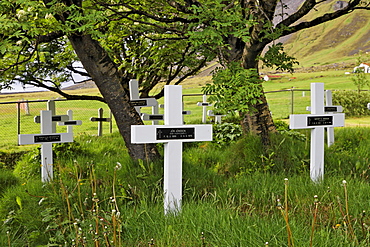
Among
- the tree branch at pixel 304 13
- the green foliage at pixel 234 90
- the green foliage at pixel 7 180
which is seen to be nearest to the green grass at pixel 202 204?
the green foliage at pixel 7 180

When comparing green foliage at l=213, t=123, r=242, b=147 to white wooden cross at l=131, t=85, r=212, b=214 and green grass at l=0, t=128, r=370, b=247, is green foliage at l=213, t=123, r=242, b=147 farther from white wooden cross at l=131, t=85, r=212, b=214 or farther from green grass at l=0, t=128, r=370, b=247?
white wooden cross at l=131, t=85, r=212, b=214

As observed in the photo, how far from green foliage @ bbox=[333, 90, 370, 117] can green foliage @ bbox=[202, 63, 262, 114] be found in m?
16.7

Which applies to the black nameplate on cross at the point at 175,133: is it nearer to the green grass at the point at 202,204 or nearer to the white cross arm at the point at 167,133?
the white cross arm at the point at 167,133

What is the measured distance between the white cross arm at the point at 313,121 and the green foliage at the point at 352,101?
15.8 m

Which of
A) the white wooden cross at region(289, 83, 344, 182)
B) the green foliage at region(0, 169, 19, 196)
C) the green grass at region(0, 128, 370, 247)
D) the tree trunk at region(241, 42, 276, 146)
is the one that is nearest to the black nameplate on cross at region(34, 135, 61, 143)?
the green grass at region(0, 128, 370, 247)

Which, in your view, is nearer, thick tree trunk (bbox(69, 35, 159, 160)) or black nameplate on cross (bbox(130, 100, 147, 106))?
thick tree trunk (bbox(69, 35, 159, 160))

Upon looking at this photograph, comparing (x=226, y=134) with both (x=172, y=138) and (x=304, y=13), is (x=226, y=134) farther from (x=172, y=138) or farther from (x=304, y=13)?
(x=172, y=138)

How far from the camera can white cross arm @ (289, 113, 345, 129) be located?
201 inches

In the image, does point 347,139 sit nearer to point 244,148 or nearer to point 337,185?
point 244,148

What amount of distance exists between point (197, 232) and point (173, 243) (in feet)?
0.67

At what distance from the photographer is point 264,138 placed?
20.5 ft

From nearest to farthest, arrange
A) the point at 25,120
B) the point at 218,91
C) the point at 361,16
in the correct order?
the point at 218,91, the point at 25,120, the point at 361,16

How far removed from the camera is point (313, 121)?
5.34 metres

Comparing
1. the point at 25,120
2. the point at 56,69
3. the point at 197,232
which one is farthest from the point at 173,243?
the point at 25,120
